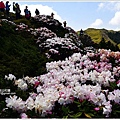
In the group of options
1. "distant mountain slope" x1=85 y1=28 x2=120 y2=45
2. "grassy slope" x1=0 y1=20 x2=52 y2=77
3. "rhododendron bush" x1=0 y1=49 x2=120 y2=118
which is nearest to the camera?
"rhododendron bush" x1=0 y1=49 x2=120 y2=118

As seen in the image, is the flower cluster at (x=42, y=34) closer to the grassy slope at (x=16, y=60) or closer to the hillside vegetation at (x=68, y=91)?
the grassy slope at (x=16, y=60)

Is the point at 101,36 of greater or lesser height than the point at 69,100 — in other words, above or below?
above

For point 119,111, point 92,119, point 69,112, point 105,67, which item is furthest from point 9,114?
point 105,67

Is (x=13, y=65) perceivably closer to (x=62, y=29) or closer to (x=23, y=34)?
(x=23, y=34)

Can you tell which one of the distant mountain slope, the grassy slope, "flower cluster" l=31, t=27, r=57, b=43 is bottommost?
the grassy slope

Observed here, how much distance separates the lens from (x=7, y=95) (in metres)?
6.09

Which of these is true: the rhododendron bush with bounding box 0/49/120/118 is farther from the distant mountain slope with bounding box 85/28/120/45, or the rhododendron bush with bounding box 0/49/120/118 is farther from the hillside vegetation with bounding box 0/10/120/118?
the distant mountain slope with bounding box 85/28/120/45

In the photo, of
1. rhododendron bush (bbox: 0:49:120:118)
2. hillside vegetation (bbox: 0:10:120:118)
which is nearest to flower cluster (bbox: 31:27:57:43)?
hillside vegetation (bbox: 0:10:120:118)

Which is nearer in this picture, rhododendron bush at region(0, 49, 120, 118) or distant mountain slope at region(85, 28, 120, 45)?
rhododendron bush at region(0, 49, 120, 118)

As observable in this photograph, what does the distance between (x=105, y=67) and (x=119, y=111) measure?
9.06 ft

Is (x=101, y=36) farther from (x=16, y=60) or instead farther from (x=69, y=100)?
(x=69, y=100)

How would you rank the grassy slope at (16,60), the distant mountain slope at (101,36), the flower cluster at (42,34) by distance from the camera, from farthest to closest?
1. the distant mountain slope at (101,36)
2. the flower cluster at (42,34)
3. the grassy slope at (16,60)

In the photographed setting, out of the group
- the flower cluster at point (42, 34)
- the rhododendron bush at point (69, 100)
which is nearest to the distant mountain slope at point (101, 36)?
the flower cluster at point (42, 34)

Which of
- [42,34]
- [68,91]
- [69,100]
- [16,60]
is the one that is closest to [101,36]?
[42,34]
